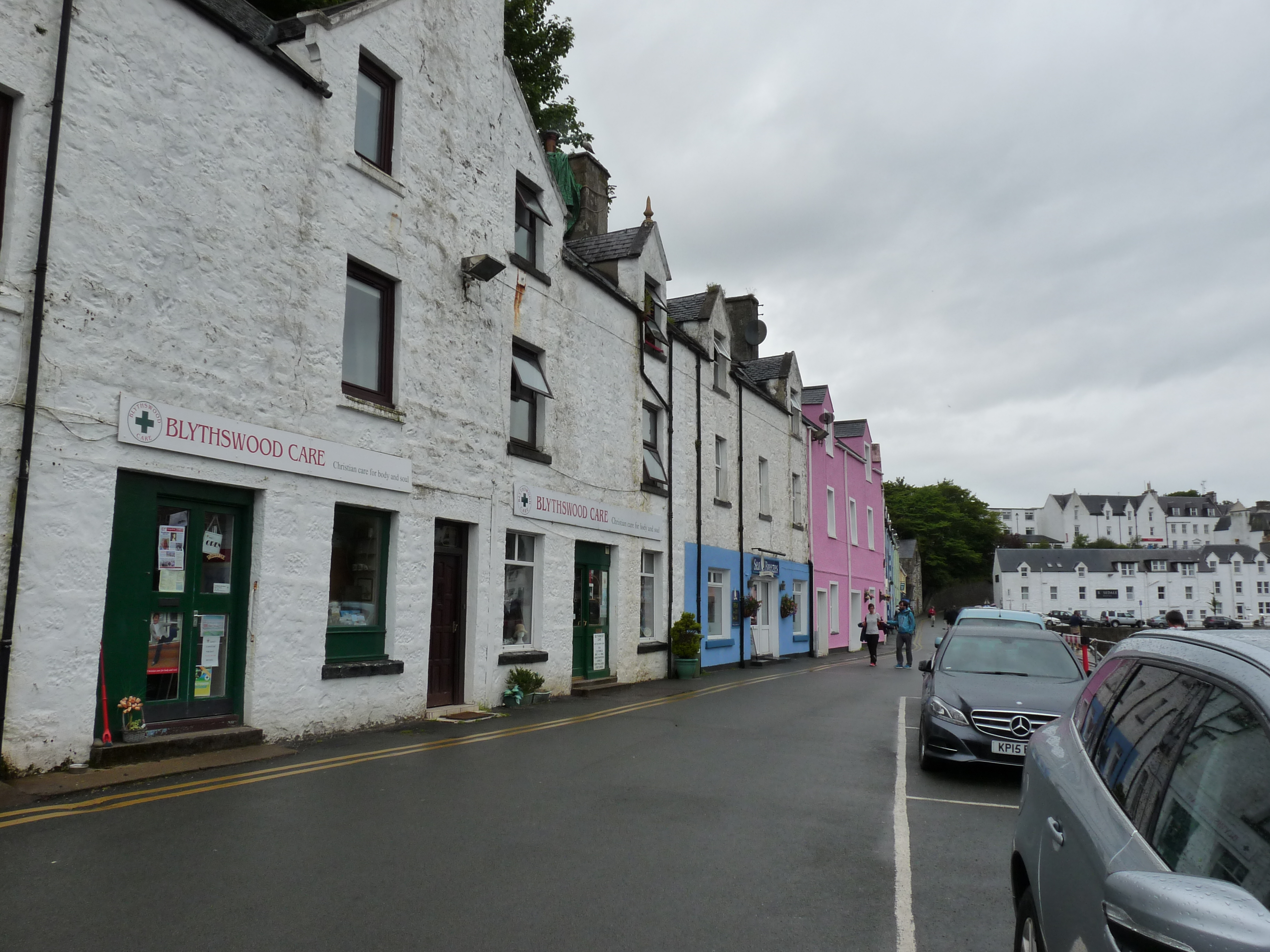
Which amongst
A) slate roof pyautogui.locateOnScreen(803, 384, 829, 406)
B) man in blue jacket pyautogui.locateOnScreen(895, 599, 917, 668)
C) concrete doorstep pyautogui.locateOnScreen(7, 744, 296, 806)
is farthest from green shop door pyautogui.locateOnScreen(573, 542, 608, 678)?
slate roof pyautogui.locateOnScreen(803, 384, 829, 406)

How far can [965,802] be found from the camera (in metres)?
8.10

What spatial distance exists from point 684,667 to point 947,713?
1148cm

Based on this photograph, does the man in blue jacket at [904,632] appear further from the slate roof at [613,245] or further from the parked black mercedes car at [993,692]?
the parked black mercedes car at [993,692]

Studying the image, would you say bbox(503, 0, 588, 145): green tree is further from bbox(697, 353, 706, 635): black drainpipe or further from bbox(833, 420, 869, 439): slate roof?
bbox(833, 420, 869, 439): slate roof

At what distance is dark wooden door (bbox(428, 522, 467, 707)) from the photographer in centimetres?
1302

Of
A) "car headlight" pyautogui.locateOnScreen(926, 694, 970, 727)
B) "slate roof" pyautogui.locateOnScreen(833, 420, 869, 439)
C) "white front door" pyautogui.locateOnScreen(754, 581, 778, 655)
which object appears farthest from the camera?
"slate roof" pyautogui.locateOnScreen(833, 420, 869, 439)

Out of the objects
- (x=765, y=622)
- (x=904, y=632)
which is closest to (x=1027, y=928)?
(x=904, y=632)

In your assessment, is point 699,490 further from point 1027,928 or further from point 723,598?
point 1027,928

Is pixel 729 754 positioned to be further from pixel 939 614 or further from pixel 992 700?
pixel 939 614

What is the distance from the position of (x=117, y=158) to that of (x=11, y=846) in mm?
6126

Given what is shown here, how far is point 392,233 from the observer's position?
40.2 feet

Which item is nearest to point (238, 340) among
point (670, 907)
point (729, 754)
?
point (729, 754)

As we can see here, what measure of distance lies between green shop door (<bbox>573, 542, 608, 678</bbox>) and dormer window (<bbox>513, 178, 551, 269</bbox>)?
522 centimetres

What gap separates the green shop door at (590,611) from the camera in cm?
1692
